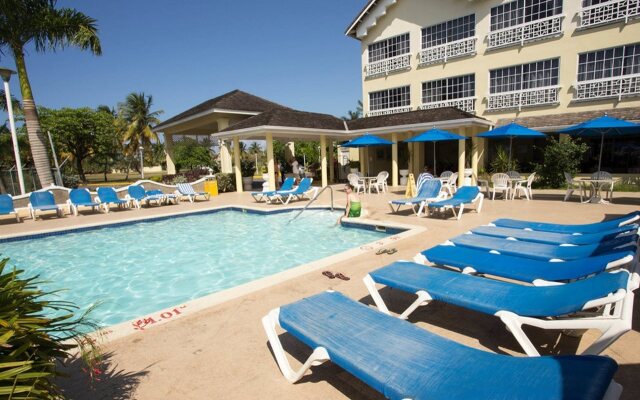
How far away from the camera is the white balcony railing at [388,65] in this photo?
22987 millimetres

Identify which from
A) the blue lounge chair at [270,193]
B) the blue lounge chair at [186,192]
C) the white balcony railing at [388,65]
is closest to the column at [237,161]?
the blue lounge chair at [186,192]

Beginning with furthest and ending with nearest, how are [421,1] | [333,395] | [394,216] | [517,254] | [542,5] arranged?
[421,1] < [542,5] < [394,216] < [517,254] < [333,395]

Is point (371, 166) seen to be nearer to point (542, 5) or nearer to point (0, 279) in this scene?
point (542, 5)

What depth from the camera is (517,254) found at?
14.6 ft

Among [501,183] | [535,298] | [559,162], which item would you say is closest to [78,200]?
[535,298]

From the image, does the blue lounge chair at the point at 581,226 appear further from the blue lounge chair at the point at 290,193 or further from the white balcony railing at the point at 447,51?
the white balcony railing at the point at 447,51

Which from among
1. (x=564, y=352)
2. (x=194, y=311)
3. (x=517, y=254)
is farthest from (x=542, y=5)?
(x=194, y=311)

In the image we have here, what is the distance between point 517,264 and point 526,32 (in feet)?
63.9

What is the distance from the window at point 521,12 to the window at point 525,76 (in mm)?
2405

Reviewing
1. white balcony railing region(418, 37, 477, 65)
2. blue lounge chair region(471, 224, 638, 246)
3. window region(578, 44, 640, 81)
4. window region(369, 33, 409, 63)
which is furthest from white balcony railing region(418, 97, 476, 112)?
blue lounge chair region(471, 224, 638, 246)

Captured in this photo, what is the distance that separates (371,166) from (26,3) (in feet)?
63.2

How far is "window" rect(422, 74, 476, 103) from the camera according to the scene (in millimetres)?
20719

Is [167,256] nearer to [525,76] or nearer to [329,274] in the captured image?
[329,274]

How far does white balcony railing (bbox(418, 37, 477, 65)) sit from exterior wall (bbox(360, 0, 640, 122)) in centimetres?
28
